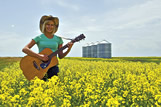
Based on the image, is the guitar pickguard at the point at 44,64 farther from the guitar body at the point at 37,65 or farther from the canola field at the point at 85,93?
the canola field at the point at 85,93

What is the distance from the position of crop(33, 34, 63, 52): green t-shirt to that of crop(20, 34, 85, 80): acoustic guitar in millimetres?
147

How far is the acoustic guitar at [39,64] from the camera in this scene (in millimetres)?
5363

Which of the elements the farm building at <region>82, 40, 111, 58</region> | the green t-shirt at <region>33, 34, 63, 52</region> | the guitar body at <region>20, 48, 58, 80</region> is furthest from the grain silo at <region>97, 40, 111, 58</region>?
the guitar body at <region>20, 48, 58, 80</region>

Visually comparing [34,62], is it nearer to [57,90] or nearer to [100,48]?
[57,90]

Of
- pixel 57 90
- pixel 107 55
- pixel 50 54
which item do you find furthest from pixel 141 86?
pixel 107 55

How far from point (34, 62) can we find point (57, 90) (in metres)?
1.63

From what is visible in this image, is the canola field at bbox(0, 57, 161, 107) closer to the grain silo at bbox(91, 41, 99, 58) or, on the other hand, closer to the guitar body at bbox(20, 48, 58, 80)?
the guitar body at bbox(20, 48, 58, 80)

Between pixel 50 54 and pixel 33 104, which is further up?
pixel 50 54

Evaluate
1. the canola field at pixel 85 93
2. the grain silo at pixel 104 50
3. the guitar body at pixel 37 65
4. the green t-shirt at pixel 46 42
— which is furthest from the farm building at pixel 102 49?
the guitar body at pixel 37 65

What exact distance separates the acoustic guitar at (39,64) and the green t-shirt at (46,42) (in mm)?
147

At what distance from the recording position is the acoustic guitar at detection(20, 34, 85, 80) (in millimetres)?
5363

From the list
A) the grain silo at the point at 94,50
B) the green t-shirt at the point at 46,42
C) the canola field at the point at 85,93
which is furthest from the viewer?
the grain silo at the point at 94,50

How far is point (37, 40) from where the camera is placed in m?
5.59

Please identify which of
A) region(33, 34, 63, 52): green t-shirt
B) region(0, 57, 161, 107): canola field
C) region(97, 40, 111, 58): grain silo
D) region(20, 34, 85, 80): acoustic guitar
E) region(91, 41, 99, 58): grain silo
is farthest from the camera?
region(91, 41, 99, 58): grain silo
